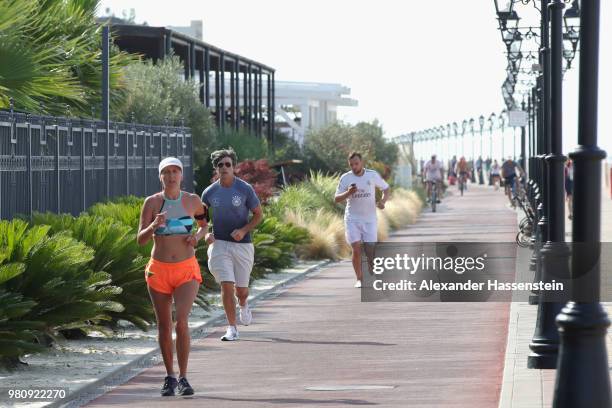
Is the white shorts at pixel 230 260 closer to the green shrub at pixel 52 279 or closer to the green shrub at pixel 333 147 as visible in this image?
the green shrub at pixel 52 279

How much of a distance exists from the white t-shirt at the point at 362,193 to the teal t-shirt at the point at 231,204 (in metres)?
5.63

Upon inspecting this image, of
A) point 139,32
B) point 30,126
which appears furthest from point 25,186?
point 139,32

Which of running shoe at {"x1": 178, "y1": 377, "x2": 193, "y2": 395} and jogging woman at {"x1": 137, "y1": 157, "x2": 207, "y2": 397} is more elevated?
jogging woman at {"x1": 137, "y1": 157, "x2": 207, "y2": 397}

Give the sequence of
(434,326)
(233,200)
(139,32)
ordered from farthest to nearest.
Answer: (139,32), (434,326), (233,200)

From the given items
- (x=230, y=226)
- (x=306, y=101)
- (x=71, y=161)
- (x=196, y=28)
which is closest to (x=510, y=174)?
(x=71, y=161)

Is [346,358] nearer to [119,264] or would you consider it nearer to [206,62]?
[119,264]

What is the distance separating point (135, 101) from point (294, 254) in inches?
367

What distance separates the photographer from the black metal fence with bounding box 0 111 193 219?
56.4 ft

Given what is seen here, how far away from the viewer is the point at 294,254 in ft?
91.9

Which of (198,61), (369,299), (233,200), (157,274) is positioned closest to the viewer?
(157,274)

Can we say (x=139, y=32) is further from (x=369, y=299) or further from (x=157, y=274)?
(x=157, y=274)

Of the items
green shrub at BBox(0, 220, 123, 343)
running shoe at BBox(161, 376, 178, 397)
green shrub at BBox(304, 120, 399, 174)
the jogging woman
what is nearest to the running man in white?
green shrub at BBox(0, 220, 123, 343)

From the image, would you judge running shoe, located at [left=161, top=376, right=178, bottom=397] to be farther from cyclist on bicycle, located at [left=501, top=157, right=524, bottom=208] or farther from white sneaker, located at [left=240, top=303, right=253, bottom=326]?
cyclist on bicycle, located at [left=501, top=157, right=524, bottom=208]

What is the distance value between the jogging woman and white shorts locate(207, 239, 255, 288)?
346 centimetres
